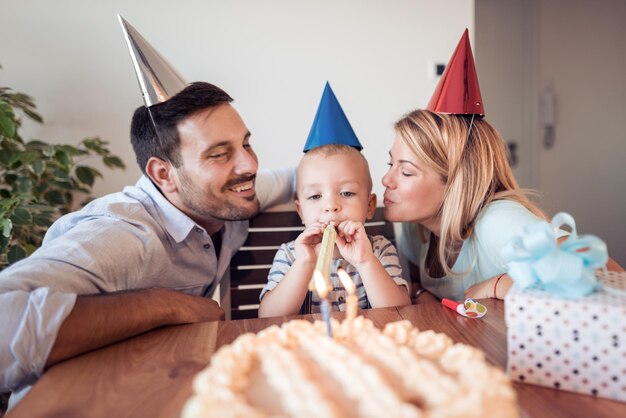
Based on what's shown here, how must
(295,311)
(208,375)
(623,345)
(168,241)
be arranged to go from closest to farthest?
(208,375)
(623,345)
(295,311)
(168,241)

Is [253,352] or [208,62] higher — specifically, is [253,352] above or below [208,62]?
below

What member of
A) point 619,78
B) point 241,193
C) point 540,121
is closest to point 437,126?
point 241,193

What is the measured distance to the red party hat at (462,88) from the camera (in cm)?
138

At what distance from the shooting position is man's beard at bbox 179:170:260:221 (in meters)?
1.37

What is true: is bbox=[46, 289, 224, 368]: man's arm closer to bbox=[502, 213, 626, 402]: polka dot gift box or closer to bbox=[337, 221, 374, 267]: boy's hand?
bbox=[337, 221, 374, 267]: boy's hand

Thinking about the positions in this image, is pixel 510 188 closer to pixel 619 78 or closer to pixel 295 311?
pixel 295 311

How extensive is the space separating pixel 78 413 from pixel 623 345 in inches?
27.4

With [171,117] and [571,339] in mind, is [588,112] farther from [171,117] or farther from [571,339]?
[571,339]

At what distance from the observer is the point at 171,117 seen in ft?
4.45

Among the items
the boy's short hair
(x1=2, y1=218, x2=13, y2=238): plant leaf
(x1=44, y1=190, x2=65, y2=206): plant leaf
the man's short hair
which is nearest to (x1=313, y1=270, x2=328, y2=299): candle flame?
the boy's short hair

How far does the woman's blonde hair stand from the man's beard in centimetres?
55

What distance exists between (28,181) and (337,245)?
1347mm

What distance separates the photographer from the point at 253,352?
52cm

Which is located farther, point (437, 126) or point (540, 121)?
point (540, 121)
